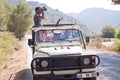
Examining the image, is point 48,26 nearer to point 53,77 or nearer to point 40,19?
point 40,19

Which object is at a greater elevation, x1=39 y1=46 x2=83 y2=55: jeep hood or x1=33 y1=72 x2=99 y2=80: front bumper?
x1=39 y1=46 x2=83 y2=55: jeep hood

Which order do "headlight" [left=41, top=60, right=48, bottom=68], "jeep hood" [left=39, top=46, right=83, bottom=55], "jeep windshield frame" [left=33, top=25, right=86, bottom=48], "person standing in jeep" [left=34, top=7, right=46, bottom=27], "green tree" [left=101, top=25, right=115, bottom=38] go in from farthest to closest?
"green tree" [left=101, top=25, right=115, bottom=38] → "person standing in jeep" [left=34, top=7, right=46, bottom=27] → "jeep windshield frame" [left=33, top=25, right=86, bottom=48] → "jeep hood" [left=39, top=46, right=83, bottom=55] → "headlight" [left=41, top=60, right=48, bottom=68]

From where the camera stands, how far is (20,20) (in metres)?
58.3

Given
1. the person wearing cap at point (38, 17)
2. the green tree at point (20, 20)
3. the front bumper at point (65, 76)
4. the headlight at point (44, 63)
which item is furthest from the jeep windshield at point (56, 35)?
the green tree at point (20, 20)

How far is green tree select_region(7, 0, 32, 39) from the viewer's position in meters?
57.5

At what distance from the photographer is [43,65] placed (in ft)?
36.2

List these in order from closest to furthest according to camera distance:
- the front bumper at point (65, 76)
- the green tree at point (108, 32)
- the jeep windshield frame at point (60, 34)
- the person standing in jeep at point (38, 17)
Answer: the front bumper at point (65, 76) → the jeep windshield frame at point (60, 34) → the person standing in jeep at point (38, 17) → the green tree at point (108, 32)

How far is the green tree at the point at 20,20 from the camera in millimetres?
57528

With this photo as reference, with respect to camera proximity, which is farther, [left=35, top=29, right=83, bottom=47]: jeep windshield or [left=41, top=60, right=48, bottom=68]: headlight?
[left=35, top=29, right=83, bottom=47]: jeep windshield

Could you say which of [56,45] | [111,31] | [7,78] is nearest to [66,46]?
[56,45]

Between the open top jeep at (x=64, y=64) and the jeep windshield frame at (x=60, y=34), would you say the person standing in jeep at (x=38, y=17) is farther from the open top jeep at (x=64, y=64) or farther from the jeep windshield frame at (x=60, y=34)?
the open top jeep at (x=64, y=64)

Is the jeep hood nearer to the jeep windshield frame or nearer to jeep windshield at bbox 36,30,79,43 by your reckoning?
the jeep windshield frame

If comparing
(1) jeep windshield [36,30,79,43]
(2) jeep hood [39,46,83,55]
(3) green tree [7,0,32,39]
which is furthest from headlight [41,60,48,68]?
(3) green tree [7,0,32,39]

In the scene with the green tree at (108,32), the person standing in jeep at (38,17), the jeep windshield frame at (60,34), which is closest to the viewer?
the jeep windshield frame at (60,34)
